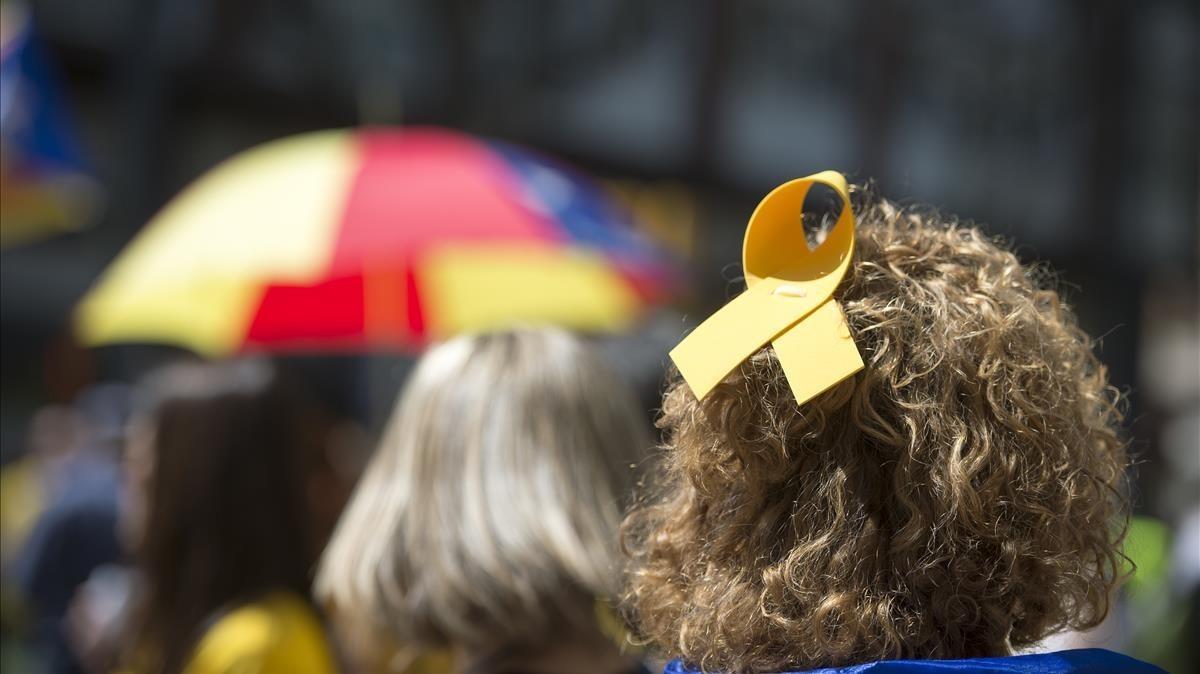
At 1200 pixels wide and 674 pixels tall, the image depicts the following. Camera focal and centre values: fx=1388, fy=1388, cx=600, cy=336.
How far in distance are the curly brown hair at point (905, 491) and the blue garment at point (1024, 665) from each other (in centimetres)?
6

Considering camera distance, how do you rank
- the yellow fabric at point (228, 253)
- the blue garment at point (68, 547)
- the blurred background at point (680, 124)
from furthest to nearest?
A: the blurred background at point (680, 124) → the blue garment at point (68, 547) → the yellow fabric at point (228, 253)

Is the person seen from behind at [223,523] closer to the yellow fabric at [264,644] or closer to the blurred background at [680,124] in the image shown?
the yellow fabric at [264,644]

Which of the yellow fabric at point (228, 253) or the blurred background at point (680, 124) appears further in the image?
the blurred background at point (680, 124)

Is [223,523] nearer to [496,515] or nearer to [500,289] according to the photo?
[496,515]

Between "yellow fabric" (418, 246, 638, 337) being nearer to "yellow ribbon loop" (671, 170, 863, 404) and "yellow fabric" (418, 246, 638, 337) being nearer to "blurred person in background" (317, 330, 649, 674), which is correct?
"blurred person in background" (317, 330, 649, 674)

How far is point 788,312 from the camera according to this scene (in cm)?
135

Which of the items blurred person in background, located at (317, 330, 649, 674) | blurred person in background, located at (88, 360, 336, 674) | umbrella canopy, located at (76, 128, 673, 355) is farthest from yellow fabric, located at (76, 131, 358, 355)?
blurred person in background, located at (317, 330, 649, 674)

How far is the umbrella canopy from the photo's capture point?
13.1 ft

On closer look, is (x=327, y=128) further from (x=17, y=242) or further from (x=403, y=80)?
(x=17, y=242)

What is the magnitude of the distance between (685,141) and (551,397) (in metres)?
10.8

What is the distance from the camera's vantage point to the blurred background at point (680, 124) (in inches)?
238

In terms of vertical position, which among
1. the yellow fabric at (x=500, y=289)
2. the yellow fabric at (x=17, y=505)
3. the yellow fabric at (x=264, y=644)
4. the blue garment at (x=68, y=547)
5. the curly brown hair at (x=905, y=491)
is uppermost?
the curly brown hair at (x=905, y=491)

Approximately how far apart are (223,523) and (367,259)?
4.08ft

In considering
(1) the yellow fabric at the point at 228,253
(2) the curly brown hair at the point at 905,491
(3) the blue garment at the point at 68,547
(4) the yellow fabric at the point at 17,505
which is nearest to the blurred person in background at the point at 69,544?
(3) the blue garment at the point at 68,547
